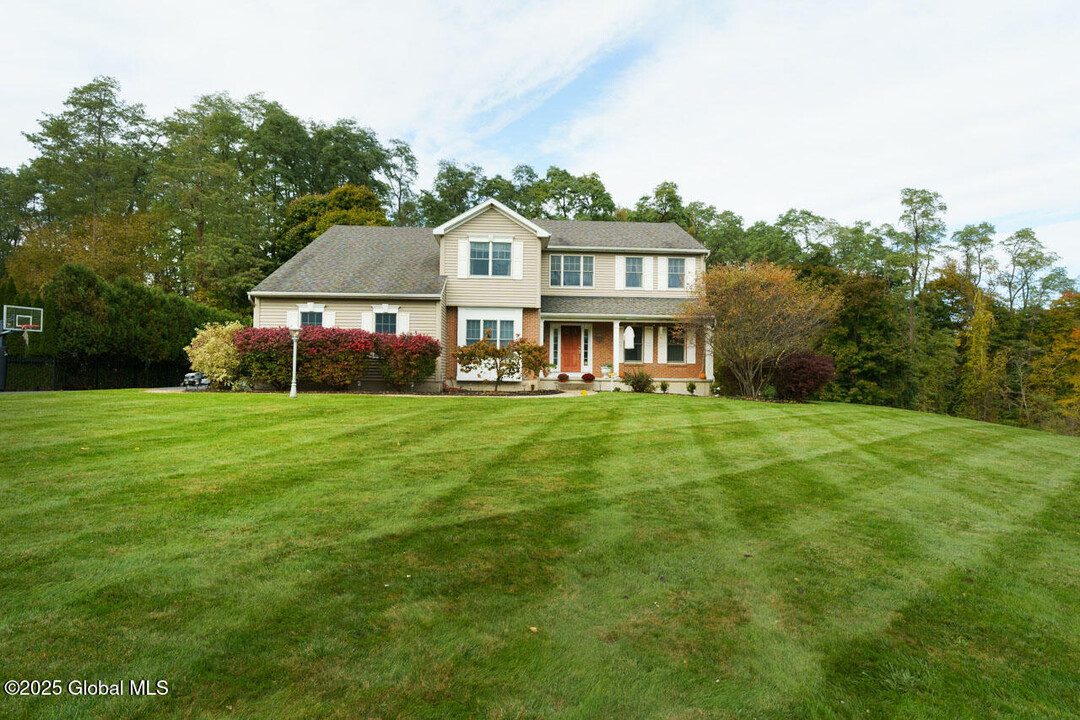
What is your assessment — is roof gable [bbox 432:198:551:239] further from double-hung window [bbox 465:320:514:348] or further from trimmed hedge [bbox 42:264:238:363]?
trimmed hedge [bbox 42:264:238:363]

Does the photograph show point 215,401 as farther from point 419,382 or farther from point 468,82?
point 468,82

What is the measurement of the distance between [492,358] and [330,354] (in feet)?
16.1

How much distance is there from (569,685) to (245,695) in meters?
1.31

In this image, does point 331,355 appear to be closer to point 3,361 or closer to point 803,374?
point 3,361

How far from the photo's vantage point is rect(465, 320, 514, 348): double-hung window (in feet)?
60.1

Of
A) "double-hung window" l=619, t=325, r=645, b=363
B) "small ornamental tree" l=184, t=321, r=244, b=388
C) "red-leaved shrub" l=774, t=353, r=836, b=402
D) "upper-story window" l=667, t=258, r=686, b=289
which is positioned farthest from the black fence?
"red-leaved shrub" l=774, t=353, r=836, b=402

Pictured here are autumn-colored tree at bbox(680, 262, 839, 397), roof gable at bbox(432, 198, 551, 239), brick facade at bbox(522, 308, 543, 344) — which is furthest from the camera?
brick facade at bbox(522, 308, 543, 344)

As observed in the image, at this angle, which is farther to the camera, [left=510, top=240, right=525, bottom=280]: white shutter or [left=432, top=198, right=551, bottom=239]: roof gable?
[left=510, top=240, right=525, bottom=280]: white shutter

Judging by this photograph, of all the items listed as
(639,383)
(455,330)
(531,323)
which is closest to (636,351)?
(639,383)

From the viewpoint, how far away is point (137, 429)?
709 centimetres

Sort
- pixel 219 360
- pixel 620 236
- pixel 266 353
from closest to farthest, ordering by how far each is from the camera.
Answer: pixel 266 353 → pixel 219 360 → pixel 620 236

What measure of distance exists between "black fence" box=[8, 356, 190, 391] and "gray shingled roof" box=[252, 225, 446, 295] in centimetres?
583

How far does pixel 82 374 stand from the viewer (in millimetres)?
16859

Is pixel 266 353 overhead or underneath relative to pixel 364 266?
underneath
